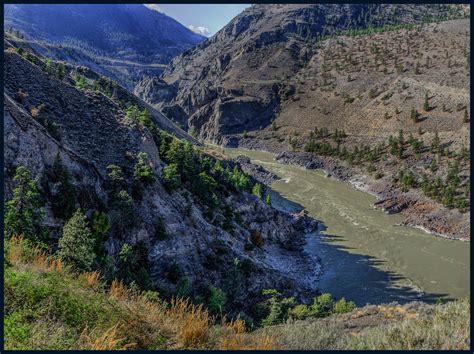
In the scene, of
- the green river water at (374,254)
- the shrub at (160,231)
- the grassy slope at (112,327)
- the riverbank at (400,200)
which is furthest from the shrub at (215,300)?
the riverbank at (400,200)

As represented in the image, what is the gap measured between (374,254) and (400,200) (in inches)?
674

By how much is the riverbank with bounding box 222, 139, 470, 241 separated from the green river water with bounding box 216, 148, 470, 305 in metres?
1.40

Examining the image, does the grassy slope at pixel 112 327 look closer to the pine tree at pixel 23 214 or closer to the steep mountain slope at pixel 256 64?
the pine tree at pixel 23 214

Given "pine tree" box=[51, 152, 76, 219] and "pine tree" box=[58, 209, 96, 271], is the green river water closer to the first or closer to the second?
"pine tree" box=[51, 152, 76, 219]

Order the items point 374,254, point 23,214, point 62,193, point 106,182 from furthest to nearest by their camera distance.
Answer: point 374,254
point 106,182
point 62,193
point 23,214

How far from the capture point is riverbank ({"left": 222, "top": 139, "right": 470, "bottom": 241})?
4316 centimetres

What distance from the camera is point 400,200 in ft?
168

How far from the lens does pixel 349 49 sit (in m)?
122

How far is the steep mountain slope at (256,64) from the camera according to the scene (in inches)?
4156

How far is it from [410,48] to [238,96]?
4740 centimetres

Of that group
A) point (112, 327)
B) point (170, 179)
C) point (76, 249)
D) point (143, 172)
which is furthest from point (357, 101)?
point (112, 327)

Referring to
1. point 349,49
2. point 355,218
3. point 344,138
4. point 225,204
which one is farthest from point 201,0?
point 349,49

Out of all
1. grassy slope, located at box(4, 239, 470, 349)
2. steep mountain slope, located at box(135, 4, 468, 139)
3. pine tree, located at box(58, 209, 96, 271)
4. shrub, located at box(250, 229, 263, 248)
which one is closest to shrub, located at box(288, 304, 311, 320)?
shrub, located at box(250, 229, 263, 248)

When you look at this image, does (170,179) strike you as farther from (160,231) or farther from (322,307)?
(322,307)
